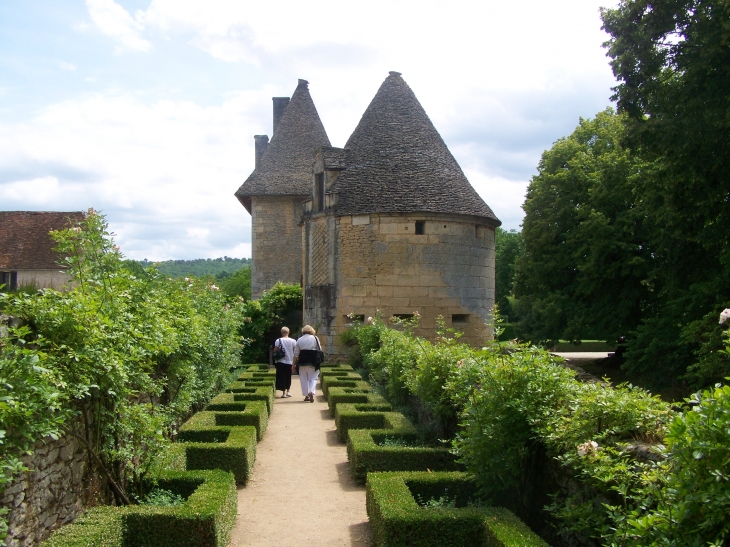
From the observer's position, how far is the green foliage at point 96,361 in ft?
13.6

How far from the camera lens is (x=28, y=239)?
31.9m

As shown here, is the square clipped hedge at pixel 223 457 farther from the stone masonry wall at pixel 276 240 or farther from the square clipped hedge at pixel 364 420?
the stone masonry wall at pixel 276 240

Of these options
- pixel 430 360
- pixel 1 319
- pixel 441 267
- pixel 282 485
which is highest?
pixel 441 267

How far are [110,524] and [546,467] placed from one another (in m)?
3.25

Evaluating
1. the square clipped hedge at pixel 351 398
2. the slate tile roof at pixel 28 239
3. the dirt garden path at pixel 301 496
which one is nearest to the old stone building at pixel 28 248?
the slate tile roof at pixel 28 239

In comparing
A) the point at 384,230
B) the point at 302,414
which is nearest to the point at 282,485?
the point at 302,414

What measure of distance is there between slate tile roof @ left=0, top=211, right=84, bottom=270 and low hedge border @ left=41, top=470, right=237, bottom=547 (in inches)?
1048

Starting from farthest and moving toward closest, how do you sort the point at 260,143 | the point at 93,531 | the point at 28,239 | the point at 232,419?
the point at 260,143 < the point at 28,239 < the point at 232,419 < the point at 93,531

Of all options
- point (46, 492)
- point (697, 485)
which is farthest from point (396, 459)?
point (697, 485)

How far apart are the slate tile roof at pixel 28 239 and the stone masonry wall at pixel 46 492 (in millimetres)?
26478

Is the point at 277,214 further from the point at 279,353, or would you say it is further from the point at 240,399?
the point at 240,399

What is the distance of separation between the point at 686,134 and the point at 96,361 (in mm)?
11495

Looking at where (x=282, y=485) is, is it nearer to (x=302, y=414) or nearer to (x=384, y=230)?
(x=302, y=414)

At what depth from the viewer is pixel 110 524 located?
16.5ft
